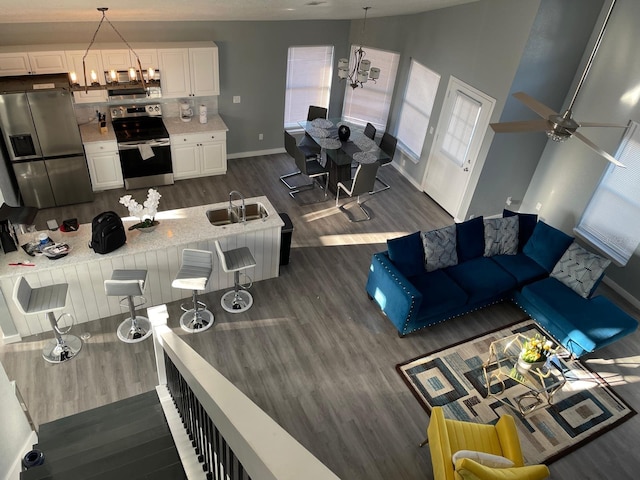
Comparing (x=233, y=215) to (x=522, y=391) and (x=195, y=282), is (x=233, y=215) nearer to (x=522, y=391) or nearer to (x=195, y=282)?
(x=195, y=282)

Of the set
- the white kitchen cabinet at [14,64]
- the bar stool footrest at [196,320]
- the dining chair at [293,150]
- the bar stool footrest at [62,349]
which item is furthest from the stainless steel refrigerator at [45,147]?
the dining chair at [293,150]

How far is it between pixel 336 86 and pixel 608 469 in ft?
24.3

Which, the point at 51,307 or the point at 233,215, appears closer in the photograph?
the point at 51,307

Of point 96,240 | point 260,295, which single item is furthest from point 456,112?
point 96,240

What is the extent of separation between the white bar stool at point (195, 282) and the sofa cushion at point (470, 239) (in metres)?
3.17

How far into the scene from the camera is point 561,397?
5078 mm

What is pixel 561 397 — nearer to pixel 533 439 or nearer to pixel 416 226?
pixel 533 439

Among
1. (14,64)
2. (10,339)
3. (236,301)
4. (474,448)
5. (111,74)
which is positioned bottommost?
(10,339)

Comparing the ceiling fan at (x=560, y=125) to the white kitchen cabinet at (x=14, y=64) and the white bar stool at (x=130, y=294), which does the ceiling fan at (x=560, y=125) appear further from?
the white kitchen cabinet at (x=14, y=64)

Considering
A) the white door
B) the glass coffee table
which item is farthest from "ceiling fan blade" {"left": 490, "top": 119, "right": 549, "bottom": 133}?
the white door

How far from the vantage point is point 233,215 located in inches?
232

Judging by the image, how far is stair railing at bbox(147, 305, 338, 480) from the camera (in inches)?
46.8

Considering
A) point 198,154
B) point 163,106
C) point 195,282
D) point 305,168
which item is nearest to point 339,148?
point 305,168

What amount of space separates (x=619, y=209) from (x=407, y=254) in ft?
10.6
